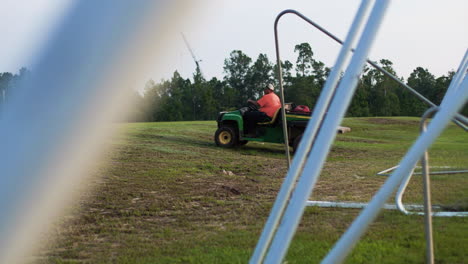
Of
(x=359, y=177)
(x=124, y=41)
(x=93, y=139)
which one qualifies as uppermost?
(x=124, y=41)

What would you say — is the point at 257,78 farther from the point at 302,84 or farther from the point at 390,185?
the point at 390,185

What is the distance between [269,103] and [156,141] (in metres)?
2.22

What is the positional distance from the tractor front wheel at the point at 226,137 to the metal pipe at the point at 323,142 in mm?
6724

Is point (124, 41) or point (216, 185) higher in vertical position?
point (124, 41)

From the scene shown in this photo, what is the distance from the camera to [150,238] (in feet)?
8.52

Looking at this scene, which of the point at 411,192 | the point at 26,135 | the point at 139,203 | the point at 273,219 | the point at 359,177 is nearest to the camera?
the point at 26,135

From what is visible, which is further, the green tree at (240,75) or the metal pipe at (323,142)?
the green tree at (240,75)

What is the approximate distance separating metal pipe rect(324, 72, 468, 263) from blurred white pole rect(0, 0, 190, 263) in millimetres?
379

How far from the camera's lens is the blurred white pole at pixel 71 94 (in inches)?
20.2

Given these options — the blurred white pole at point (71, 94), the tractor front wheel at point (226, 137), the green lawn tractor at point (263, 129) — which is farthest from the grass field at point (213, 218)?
the tractor front wheel at point (226, 137)

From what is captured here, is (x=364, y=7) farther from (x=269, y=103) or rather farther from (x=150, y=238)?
(x=269, y=103)

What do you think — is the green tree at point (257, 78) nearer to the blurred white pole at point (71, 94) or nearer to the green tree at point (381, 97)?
the green tree at point (381, 97)

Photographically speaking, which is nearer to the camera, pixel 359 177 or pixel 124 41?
pixel 124 41

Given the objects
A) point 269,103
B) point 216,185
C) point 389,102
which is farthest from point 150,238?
point 389,102
